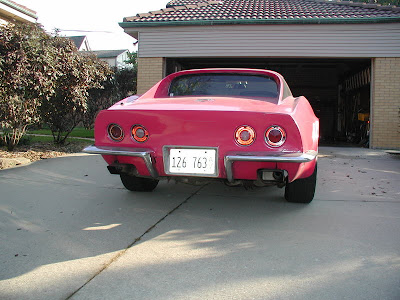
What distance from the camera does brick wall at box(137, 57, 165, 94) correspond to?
10305 millimetres

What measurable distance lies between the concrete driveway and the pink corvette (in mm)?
437

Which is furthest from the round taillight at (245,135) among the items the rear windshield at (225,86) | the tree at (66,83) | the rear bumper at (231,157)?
the tree at (66,83)

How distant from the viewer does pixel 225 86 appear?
12.7 feet

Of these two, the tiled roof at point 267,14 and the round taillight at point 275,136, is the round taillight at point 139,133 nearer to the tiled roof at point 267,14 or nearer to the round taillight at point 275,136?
the round taillight at point 275,136

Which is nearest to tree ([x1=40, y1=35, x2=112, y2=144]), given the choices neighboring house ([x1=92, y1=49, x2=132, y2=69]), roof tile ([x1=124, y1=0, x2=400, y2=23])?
roof tile ([x1=124, y1=0, x2=400, y2=23])

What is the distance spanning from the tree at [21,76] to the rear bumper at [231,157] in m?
3.98

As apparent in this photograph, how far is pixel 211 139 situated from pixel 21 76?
4.89 meters

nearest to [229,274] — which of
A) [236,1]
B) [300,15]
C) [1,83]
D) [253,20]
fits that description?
[1,83]

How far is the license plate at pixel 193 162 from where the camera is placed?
2.96m

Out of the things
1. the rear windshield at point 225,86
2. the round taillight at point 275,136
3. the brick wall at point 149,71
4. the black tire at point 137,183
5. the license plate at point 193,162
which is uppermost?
the brick wall at point 149,71

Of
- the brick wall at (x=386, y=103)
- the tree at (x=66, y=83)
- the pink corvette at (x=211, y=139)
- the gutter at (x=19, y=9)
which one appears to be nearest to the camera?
the pink corvette at (x=211, y=139)

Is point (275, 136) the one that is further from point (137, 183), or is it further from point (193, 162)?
point (137, 183)

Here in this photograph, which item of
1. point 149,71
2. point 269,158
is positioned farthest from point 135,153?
point 149,71

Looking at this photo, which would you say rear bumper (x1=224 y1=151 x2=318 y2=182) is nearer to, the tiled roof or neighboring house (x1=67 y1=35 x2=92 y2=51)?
the tiled roof
